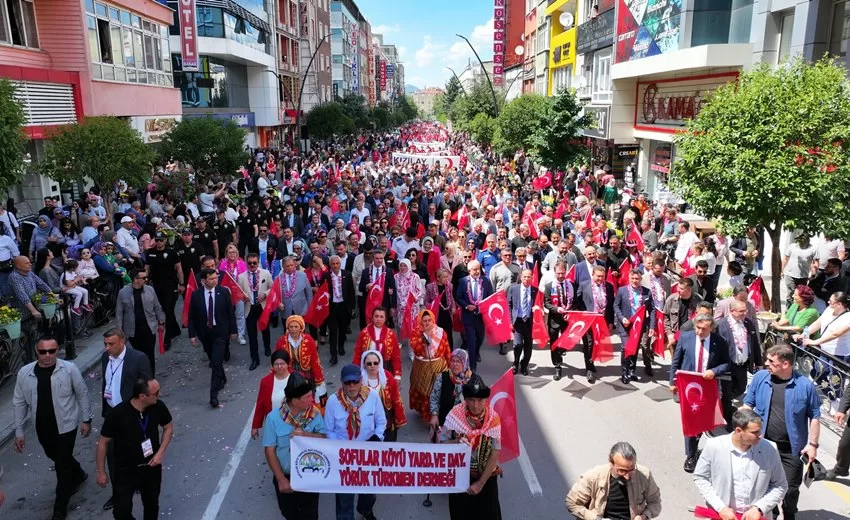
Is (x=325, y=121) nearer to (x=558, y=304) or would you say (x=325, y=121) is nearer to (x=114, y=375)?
(x=558, y=304)

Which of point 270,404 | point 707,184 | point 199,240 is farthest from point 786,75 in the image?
point 199,240

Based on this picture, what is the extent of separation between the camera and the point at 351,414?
5094 mm

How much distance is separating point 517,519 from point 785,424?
2.40m

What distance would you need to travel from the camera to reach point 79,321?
1075 cm

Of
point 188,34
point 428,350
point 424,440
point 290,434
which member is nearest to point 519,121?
point 188,34

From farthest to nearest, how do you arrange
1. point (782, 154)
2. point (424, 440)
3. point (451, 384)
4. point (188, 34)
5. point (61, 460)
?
point (188, 34) → point (782, 154) → point (424, 440) → point (451, 384) → point (61, 460)

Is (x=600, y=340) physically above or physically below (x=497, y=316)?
below

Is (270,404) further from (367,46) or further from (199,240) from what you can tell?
(367,46)

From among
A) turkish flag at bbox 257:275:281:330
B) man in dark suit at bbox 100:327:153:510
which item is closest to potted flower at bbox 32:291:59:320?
turkish flag at bbox 257:275:281:330

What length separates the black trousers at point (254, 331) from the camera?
31.9ft

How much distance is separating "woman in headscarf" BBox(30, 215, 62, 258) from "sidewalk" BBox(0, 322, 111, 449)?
206cm

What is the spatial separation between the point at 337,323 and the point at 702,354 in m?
5.48

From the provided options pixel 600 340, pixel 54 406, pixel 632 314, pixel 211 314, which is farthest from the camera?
pixel 600 340

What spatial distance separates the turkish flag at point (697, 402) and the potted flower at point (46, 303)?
847cm
